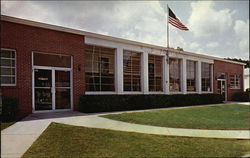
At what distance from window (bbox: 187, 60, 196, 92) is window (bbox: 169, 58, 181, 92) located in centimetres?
128

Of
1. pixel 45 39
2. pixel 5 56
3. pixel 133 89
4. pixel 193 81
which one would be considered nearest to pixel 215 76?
pixel 193 81

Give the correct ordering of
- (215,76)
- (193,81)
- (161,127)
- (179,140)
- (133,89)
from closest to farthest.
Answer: (179,140) → (161,127) → (133,89) → (193,81) → (215,76)

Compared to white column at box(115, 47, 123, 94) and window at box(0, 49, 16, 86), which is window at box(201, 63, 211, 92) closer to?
white column at box(115, 47, 123, 94)

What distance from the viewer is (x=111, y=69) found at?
45.0 ft

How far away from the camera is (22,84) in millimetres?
9586

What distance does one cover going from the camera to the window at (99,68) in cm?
1241

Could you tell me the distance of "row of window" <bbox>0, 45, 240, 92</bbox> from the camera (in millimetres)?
9500

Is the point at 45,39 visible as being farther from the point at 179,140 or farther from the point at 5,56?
the point at 179,140

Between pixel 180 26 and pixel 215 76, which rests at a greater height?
pixel 180 26

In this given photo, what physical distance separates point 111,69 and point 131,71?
1.73 m

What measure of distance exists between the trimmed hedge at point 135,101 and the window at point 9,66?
3.56m

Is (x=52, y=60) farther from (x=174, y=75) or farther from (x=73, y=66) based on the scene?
(x=174, y=75)

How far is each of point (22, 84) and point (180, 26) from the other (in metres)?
11.4

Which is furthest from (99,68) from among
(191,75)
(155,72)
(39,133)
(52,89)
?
(191,75)
